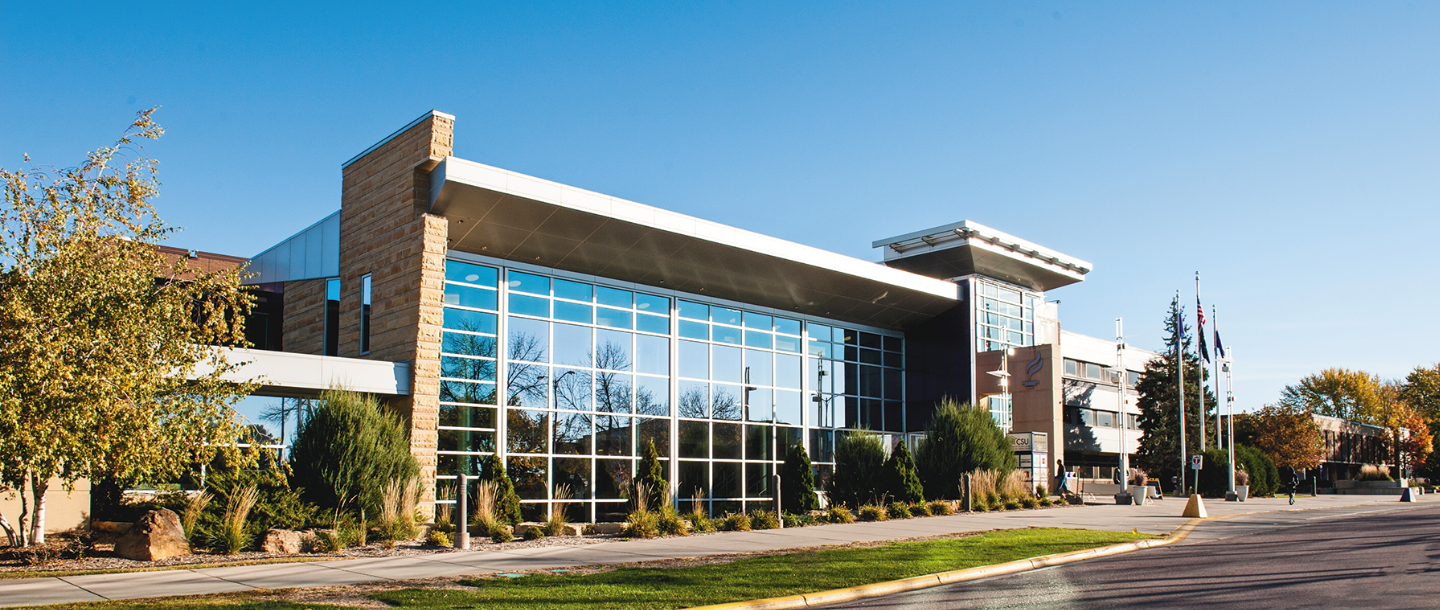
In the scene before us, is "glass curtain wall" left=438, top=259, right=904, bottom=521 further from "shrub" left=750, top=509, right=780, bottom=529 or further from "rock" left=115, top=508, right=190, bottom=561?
Answer: "rock" left=115, top=508, right=190, bottom=561

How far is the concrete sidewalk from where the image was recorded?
11258 millimetres

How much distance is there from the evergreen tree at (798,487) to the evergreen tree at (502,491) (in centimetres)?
806

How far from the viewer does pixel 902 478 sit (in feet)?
89.5

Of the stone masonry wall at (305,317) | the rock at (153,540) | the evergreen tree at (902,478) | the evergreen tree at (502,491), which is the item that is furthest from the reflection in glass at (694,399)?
the rock at (153,540)

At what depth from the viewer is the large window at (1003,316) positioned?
3672cm

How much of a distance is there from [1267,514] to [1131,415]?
33718 millimetres

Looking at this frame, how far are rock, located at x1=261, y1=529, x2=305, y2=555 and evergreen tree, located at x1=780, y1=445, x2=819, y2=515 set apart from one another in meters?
13.7

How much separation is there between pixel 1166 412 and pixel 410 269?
4332 cm

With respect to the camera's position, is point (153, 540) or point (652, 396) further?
point (652, 396)

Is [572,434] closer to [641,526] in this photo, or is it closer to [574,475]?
[574,475]

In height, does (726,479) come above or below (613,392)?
below

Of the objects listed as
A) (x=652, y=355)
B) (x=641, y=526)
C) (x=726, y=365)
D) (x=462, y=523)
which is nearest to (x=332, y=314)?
(x=652, y=355)

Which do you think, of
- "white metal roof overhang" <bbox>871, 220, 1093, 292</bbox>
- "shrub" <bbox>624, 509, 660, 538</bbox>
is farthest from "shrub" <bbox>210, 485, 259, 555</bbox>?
"white metal roof overhang" <bbox>871, 220, 1093, 292</bbox>

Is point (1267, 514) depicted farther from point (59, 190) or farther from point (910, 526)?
point (59, 190)
